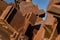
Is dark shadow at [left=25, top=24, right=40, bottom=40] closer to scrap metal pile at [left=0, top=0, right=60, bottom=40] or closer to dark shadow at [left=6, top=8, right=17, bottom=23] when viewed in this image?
scrap metal pile at [left=0, top=0, right=60, bottom=40]

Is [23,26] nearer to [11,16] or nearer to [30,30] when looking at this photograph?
[30,30]

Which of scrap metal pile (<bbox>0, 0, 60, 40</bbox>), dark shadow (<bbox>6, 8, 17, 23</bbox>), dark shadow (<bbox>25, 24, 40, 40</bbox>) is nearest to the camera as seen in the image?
scrap metal pile (<bbox>0, 0, 60, 40</bbox>)

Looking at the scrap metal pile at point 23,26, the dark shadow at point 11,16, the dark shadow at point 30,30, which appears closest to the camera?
the scrap metal pile at point 23,26

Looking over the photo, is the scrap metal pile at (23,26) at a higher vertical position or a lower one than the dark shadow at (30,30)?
higher

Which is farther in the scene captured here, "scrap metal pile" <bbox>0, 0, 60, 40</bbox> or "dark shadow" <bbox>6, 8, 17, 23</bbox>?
"dark shadow" <bbox>6, 8, 17, 23</bbox>

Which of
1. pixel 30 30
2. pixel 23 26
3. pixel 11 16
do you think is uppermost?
pixel 11 16

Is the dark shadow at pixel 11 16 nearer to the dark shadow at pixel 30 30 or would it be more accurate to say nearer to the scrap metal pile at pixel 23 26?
the scrap metal pile at pixel 23 26

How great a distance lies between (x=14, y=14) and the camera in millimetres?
3549

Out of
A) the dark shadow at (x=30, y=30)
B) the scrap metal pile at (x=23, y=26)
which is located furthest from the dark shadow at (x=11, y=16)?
the dark shadow at (x=30, y=30)

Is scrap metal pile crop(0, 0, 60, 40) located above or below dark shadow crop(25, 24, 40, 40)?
above

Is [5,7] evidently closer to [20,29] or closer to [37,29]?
[20,29]

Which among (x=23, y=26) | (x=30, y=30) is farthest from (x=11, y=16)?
(x=30, y=30)

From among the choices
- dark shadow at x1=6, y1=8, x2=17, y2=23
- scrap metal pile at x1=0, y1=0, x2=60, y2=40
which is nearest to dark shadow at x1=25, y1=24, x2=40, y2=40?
scrap metal pile at x1=0, y1=0, x2=60, y2=40

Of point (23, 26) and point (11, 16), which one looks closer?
point (11, 16)
